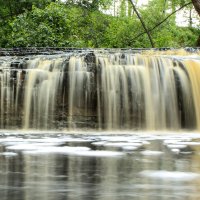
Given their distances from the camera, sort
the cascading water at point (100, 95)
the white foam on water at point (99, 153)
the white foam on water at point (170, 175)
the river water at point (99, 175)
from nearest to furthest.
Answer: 1. the river water at point (99, 175)
2. the white foam on water at point (170, 175)
3. the white foam on water at point (99, 153)
4. the cascading water at point (100, 95)

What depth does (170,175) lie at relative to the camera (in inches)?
120

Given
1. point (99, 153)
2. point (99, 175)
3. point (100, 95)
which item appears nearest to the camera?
point (99, 175)

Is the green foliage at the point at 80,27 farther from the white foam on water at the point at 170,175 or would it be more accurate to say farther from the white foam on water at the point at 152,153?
the white foam on water at the point at 170,175

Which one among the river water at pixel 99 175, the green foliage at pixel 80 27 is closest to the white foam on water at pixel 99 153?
the river water at pixel 99 175

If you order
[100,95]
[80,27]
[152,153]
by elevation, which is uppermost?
[80,27]

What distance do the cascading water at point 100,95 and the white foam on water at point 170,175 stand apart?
5.63 meters

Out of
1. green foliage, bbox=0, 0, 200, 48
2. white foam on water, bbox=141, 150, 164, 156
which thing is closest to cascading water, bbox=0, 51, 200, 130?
white foam on water, bbox=141, 150, 164, 156

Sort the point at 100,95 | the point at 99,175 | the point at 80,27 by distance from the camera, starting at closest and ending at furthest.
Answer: the point at 99,175
the point at 100,95
the point at 80,27

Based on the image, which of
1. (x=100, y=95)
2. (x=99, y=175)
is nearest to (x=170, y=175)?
(x=99, y=175)

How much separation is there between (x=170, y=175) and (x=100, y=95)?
612cm

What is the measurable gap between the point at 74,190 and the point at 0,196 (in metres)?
0.37

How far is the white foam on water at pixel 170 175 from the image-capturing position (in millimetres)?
2920

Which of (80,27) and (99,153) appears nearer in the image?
(99,153)

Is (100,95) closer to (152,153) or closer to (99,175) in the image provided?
(152,153)
